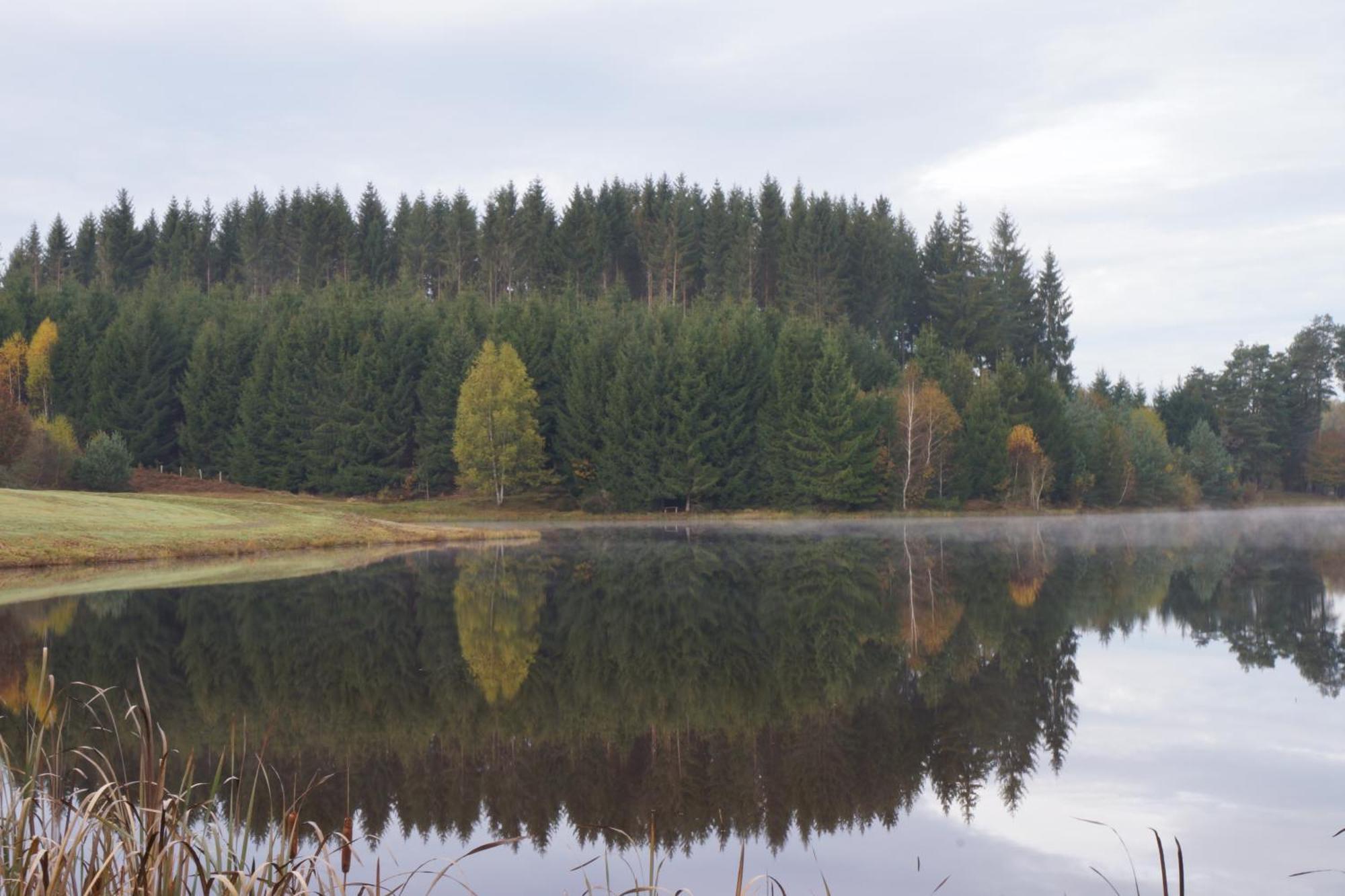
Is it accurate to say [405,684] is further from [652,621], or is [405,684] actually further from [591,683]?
[652,621]

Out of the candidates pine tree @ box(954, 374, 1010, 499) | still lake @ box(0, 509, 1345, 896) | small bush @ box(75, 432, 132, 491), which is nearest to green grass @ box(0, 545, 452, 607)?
still lake @ box(0, 509, 1345, 896)

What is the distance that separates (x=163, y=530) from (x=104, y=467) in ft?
86.1

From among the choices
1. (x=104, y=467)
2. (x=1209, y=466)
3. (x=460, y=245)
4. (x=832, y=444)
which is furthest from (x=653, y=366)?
(x=1209, y=466)

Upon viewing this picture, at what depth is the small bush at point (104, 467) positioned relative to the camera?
5688 cm

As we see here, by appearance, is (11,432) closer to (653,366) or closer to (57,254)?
(653,366)

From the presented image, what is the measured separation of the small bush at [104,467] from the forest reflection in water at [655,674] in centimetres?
3519

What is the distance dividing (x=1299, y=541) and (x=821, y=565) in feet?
76.9

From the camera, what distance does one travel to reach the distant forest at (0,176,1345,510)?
74562 mm

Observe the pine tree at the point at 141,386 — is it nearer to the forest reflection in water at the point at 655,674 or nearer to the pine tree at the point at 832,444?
the pine tree at the point at 832,444

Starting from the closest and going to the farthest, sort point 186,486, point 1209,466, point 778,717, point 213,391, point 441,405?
point 778,717 < point 441,405 < point 186,486 < point 213,391 < point 1209,466

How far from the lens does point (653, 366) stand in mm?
75562

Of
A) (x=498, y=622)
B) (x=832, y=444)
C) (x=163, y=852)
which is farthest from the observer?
(x=832, y=444)

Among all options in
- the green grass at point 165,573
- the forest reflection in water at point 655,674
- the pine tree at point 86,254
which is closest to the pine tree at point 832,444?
the green grass at point 165,573

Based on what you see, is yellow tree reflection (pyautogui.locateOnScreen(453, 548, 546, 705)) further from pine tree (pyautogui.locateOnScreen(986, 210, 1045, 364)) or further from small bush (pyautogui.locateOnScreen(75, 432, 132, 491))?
pine tree (pyautogui.locateOnScreen(986, 210, 1045, 364))
